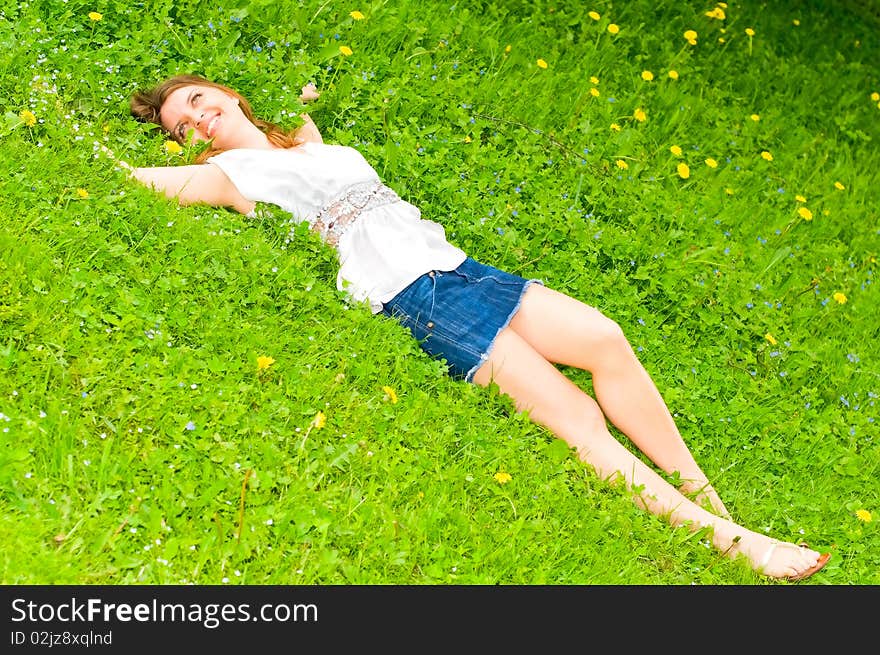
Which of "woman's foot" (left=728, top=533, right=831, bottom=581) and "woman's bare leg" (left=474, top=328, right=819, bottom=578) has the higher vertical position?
"woman's bare leg" (left=474, top=328, right=819, bottom=578)

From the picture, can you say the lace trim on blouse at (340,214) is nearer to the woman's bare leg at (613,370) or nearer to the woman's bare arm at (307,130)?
the woman's bare arm at (307,130)

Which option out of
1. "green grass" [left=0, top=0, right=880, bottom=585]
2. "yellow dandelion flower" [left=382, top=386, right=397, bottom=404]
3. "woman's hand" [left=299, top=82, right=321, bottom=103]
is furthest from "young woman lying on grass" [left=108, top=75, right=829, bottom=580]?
"woman's hand" [left=299, top=82, right=321, bottom=103]

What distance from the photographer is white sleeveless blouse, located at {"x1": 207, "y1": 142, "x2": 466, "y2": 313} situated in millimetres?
3938

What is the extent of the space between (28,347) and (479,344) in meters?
1.63

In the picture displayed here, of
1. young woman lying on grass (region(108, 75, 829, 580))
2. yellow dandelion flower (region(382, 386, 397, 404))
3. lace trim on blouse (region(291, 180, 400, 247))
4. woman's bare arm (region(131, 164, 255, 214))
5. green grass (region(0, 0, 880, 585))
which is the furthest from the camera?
lace trim on blouse (region(291, 180, 400, 247))

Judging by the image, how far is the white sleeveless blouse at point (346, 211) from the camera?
3.94m

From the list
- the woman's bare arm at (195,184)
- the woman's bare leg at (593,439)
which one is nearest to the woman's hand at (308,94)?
the woman's bare arm at (195,184)

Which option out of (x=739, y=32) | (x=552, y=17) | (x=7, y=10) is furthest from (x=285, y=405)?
(x=739, y=32)


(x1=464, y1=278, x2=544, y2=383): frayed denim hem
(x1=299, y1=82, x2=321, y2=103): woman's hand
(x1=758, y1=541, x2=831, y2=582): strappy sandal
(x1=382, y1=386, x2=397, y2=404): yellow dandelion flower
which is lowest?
(x1=758, y1=541, x2=831, y2=582): strappy sandal

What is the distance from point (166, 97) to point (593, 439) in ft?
8.12

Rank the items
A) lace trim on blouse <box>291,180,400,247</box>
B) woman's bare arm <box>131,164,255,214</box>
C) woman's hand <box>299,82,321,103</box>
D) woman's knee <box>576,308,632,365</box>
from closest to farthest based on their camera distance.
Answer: woman's knee <box>576,308,632,365</box>
woman's bare arm <box>131,164,255,214</box>
lace trim on blouse <box>291,180,400,247</box>
woman's hand <box>299,82,321,103</box>

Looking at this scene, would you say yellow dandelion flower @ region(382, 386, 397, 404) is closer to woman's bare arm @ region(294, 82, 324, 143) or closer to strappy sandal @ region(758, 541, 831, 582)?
strappy sandal @ region(758, 541, 831, 582)

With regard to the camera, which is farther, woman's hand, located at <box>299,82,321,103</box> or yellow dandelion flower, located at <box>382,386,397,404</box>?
woman's hand, located at <box>299,82,321,103</box>
